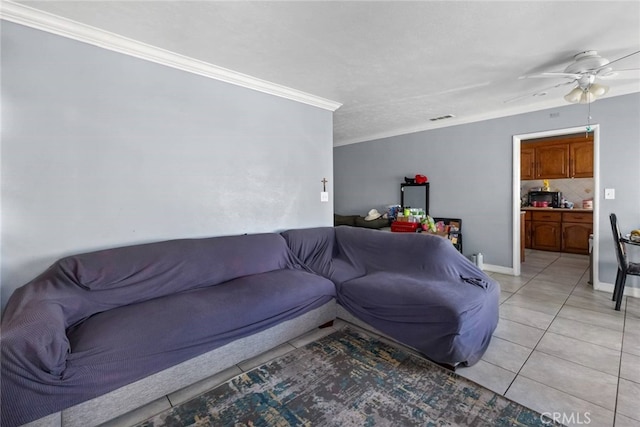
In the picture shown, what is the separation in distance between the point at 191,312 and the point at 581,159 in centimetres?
716

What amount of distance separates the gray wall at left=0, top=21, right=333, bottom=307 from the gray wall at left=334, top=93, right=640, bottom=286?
299 cm

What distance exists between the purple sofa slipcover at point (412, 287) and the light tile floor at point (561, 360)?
244 mm

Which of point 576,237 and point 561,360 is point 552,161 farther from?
point 561,360

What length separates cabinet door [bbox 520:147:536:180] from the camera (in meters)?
6.00

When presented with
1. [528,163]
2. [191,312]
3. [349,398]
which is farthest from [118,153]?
[528,163]

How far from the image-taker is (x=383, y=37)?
2.21 metres

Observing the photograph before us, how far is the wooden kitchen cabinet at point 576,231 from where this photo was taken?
5402 mm

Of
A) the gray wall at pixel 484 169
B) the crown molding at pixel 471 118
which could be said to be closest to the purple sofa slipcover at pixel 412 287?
the gray wall at pixel 484 169

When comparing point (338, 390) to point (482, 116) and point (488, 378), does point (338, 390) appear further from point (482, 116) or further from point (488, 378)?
point (482, 116)

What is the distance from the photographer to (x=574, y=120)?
12.0 ft

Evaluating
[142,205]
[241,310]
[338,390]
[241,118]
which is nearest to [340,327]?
[338,390]

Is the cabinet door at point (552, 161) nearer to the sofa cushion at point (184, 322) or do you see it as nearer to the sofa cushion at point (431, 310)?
the sofa cushion at point (431, 310)

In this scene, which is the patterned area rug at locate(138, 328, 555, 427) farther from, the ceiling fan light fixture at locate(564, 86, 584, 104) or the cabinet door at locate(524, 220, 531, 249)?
the cabinet door at locate(524, 220, 531, 249)

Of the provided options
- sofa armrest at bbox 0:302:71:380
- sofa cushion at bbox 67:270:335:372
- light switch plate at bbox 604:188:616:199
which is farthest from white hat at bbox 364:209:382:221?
sofa armrest at bbox 0:302:71:380
